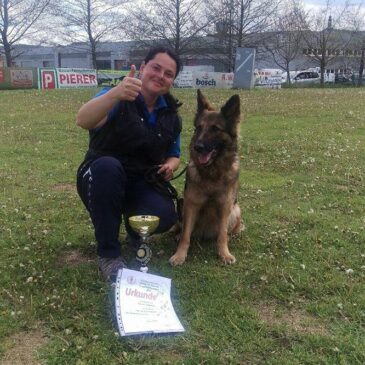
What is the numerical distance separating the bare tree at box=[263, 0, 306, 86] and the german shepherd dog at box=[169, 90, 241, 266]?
49172 mm

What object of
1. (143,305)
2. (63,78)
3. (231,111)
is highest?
(231,111)

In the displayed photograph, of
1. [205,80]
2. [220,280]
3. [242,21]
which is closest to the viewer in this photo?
Answer: [220,280]

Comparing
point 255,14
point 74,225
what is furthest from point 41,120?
point 255,14

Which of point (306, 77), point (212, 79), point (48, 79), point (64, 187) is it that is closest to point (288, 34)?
point (306, 77)

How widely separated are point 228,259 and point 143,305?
4.90 ft

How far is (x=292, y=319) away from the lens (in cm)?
367

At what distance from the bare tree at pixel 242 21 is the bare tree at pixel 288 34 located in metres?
1.53

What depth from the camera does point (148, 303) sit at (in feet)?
11.6

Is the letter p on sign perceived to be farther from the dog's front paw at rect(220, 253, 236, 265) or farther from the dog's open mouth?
the dog's front paw at rect(220, 253, 236, 265)

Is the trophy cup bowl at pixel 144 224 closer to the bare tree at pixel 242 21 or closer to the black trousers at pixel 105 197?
the black trousers at pixel 105 197

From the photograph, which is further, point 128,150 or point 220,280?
point 128,150

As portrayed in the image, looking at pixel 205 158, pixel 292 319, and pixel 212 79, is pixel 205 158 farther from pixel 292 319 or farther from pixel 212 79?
pixel 212 79

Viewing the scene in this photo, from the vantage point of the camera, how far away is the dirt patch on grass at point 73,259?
468 centimetres

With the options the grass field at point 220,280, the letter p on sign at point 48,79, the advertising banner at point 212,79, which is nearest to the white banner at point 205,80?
the advertising banner at point 212,79
